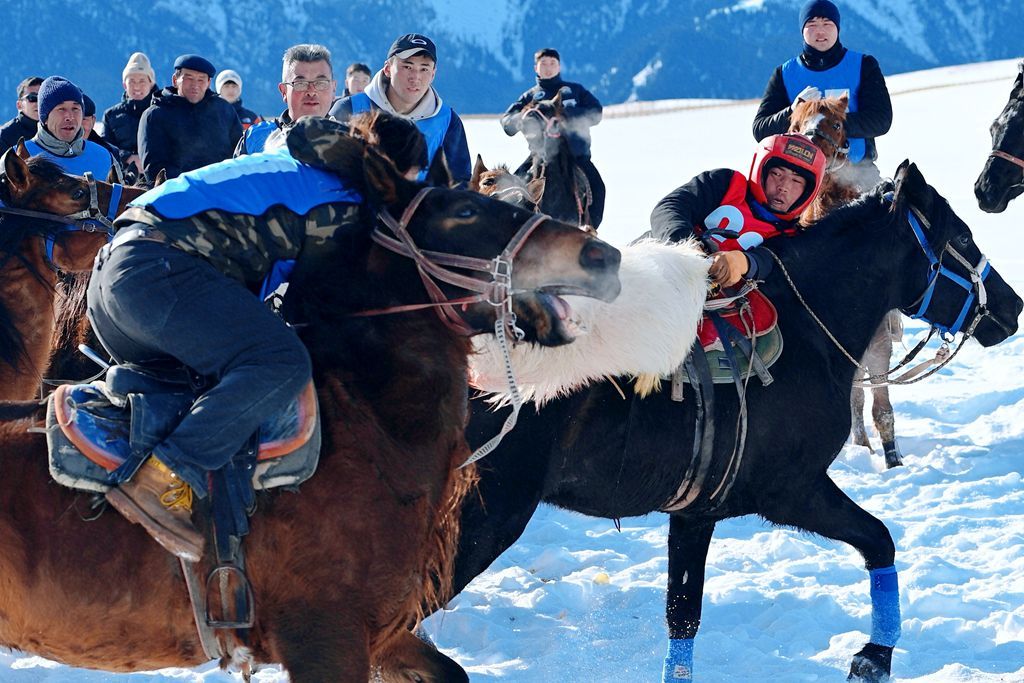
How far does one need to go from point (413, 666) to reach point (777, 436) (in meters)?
1.82

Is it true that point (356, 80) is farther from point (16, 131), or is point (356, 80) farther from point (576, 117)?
point (16, 131)

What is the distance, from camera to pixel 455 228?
11.3ft

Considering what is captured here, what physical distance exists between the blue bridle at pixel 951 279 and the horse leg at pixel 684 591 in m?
1.47

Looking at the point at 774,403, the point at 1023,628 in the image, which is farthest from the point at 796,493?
the point at 1023,628

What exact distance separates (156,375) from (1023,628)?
13.6 ft

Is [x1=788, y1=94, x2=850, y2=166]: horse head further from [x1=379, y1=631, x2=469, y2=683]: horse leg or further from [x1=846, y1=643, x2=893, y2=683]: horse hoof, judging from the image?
[x1=379, y1=631, x2=469, y2=683]: horse leg

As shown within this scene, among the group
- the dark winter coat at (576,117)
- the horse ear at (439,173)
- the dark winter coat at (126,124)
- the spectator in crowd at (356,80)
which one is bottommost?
the horse ear at (439,173)

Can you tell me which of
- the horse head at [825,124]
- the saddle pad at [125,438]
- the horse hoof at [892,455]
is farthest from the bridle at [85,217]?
the horse hoof at [892,455]

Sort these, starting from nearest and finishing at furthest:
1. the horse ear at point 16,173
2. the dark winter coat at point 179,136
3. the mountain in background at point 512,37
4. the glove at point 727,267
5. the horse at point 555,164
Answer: the glove at point 727,267 < the horse ear at point 16,173 < the dark winter coat at point 179,136 < the horse at point 555,164 < the mountain in background at point 512,37

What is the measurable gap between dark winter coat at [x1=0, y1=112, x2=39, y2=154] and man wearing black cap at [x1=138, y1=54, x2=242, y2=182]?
89 centimetres

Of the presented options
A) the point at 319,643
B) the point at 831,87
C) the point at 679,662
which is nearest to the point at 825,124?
the point at 831,87

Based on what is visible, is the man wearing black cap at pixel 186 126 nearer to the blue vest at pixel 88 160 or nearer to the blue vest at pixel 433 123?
the blue vest at pixel 88 160

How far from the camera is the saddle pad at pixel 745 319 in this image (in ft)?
16.1

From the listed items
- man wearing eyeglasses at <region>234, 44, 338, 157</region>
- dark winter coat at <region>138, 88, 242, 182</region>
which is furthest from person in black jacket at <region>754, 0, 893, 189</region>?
dark winter coat at <region>138, 88, 242, 182</region>
